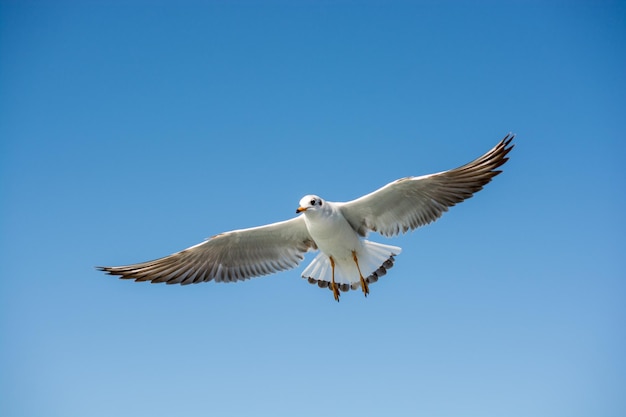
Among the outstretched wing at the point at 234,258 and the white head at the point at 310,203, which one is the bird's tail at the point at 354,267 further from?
the white head at the point at 310,203

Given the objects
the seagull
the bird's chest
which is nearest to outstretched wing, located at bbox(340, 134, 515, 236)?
the seagull

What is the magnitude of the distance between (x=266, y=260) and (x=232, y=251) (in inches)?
26.4

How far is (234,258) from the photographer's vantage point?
39.7 ft

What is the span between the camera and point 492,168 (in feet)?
35.5

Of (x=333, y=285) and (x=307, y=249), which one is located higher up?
(x=307, y=249)

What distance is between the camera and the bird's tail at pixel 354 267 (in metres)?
11.6

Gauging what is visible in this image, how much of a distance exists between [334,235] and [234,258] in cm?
209

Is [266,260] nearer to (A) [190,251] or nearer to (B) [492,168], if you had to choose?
(A) [190,251]

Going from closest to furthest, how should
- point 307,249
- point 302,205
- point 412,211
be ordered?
point 302,205 → point 412,211 → point 307,249

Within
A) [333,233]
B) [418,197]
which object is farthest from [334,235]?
[418,197]

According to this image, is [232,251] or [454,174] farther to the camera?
[232,251]

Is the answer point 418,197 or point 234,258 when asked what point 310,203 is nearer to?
point 418,197

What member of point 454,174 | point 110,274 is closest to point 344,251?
point 454,174

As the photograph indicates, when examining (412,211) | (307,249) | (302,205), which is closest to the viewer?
(302,205)
